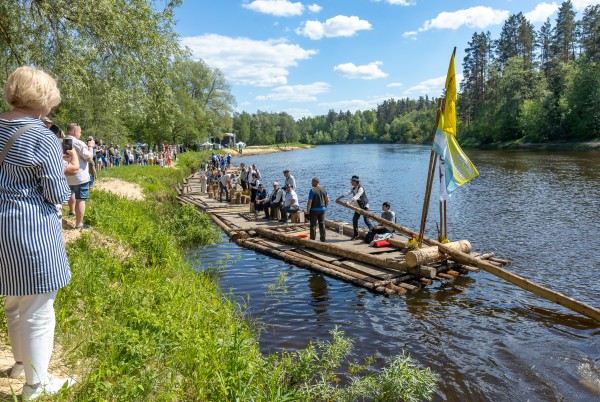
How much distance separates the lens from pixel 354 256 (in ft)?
37.9

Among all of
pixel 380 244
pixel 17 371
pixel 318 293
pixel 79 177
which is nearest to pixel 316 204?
pixel 380 244

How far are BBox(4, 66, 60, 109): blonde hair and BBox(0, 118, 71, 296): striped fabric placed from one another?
0.14m

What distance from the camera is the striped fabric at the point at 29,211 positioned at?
284 cm

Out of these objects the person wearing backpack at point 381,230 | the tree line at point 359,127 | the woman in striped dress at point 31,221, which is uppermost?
→ the tree line at point 359,127

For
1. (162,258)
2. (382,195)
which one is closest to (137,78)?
(162,258)

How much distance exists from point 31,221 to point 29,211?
0.07 meters

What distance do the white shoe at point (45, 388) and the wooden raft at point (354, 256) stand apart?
7.36m

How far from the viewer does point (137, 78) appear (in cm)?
1073

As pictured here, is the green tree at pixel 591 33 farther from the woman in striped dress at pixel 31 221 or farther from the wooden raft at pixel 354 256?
the woman in striped dress at pixel 31 221

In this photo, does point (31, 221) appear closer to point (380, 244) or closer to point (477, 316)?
point (477, 316)

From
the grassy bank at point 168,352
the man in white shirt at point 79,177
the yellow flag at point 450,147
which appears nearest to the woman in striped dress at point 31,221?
the grassy bank at point 168,352

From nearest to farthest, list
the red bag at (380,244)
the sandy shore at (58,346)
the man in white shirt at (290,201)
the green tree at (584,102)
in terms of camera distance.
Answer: the sandy shore at (58,346) → the red bag at (380,244) → the man in white shirt at (290,201) → the green tree at (584,102)

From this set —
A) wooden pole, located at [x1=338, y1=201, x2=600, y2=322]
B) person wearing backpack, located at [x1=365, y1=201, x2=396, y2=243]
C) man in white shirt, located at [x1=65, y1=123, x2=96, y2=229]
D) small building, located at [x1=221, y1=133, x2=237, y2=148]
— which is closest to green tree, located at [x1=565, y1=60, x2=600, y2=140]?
person wearing backpack, located at [x1=365, y1=201, x2=396, y2=243]

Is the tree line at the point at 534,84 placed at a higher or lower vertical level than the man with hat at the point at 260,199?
higher
